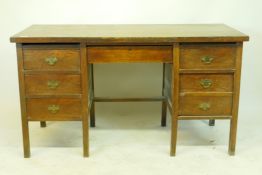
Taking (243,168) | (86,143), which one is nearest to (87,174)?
(86,143)

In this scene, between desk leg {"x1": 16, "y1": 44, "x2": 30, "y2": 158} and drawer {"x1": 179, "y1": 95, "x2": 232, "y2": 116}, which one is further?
drawer {"x1": 179, "y1": 95, "x2": 232, "y2": 116}

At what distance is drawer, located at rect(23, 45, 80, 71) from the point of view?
249 cm

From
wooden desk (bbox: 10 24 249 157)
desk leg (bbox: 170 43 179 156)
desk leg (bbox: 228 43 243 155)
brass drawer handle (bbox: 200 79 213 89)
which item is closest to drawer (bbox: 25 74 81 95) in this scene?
wooden desk (bbox: 10 24 249 157)

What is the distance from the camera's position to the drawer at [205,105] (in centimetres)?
261

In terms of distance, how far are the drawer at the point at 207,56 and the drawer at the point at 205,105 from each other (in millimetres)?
208

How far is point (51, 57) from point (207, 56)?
3.20 ft

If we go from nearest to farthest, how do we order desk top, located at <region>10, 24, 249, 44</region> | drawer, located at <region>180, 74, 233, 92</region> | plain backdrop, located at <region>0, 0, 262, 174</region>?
desk top, located at <region>10, 24, 249, 44</region> → drawer, located at <region>180, 74, 233, 92</region> → plain backdrop, located at <region>0, 0, 262, 174</region>

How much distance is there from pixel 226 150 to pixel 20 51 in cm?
152

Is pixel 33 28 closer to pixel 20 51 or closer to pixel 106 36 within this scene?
pixel 20 51

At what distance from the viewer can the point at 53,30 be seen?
2752 millimetres

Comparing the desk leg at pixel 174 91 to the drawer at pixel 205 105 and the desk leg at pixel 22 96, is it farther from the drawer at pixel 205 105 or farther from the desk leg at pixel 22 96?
the desk leg at pixel 22 96

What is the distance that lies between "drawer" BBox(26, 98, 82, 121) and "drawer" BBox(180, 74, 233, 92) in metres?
0.70

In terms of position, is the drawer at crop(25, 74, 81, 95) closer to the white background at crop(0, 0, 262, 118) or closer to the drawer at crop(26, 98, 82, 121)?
the drawer at crop(26, 98, 82, 121)

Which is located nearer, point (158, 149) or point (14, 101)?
point (158, 149)
